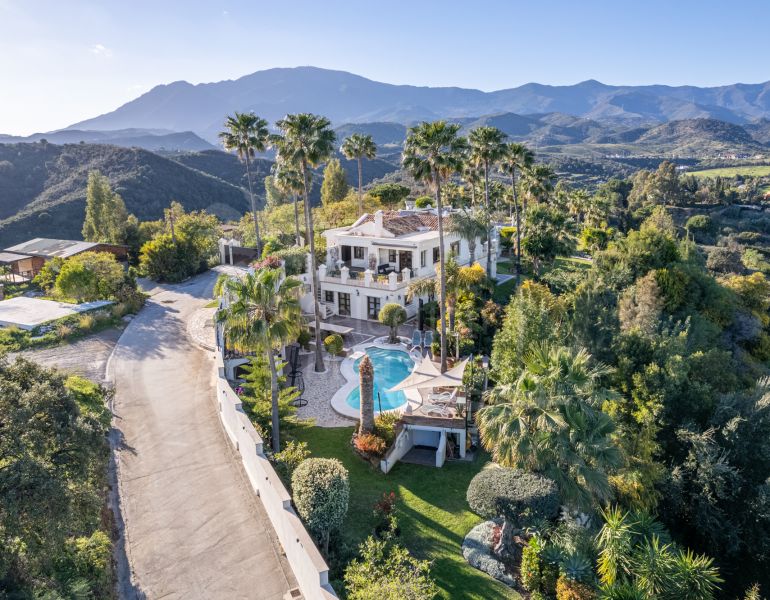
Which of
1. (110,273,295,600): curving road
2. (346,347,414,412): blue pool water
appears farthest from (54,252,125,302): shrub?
(346,347,414,412): blue pool water

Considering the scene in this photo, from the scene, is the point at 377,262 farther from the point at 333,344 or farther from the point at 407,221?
the point at 333,344

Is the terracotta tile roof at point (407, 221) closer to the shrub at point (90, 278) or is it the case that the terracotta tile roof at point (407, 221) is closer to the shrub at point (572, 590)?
the shrub at point (90, 278)

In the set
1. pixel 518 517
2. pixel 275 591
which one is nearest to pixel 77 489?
pixel 275 591

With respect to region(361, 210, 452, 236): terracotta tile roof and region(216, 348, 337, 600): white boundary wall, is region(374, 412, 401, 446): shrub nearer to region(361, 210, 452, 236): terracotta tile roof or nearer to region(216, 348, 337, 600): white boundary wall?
region(216, 348, 337, 600): white boundary wall

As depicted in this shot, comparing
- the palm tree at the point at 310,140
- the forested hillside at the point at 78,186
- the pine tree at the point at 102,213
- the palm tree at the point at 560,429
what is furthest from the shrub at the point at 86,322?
the forested hillside at the point at 78,186

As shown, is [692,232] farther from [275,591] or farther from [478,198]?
[275,591]
